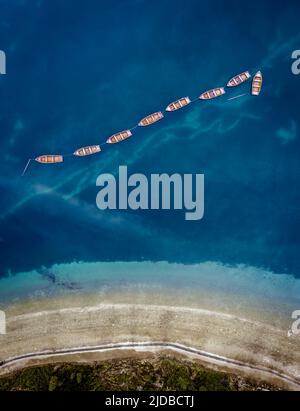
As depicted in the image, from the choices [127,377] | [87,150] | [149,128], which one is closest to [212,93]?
[149,128]

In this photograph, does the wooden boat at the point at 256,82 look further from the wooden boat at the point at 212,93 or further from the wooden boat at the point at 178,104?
the wooden boat at the point at 178,104

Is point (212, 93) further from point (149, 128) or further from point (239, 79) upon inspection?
point (149, 128)

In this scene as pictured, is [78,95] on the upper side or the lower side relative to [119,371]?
upper

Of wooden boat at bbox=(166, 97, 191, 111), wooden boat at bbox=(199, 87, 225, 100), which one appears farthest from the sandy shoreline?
wooden boat at bbox=(199, 87, 225, 100)

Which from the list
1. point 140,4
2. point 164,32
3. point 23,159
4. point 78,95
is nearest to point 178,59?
point 164,32

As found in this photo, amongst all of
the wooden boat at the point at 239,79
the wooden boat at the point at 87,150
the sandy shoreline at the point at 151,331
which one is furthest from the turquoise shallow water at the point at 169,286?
the wooden boat at the point at 239,79

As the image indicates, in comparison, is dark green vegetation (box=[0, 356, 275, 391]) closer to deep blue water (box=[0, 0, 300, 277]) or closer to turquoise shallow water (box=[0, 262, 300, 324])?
turquoise shallow water (box=[0, 262, 300, 324])

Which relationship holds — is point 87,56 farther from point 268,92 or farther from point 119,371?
point 119,371
